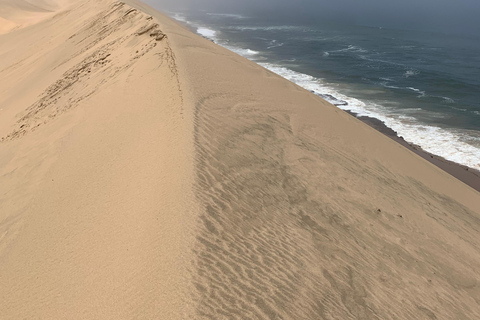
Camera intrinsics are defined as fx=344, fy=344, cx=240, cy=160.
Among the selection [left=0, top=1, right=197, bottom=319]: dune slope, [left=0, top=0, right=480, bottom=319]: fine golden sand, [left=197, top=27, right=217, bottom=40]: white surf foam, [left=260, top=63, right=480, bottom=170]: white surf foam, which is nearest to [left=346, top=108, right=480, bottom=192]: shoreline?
[left=260, top=63, right=480, bottom=170]: white surf foam

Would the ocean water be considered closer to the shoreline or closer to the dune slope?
the shoreline

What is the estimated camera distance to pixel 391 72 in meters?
26.7

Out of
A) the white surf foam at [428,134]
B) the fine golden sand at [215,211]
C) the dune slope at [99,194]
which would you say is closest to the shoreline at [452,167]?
the white surf foam at [428,134]

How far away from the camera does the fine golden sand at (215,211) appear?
4.07 metres

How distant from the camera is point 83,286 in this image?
4.19m

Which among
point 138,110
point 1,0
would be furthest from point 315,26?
point 138,110

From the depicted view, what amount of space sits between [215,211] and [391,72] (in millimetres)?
26059

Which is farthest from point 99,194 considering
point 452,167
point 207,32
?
point 207,32

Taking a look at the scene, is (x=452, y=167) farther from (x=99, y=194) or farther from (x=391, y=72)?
(x=391, y=72)

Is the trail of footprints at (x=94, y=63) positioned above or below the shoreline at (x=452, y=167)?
above

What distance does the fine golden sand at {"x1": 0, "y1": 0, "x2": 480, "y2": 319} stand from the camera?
4.07 m

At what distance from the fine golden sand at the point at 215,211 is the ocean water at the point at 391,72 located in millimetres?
7490

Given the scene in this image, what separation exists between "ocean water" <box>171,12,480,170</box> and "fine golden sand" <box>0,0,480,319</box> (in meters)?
7.49

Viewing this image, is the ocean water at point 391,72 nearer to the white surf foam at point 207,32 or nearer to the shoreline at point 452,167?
the white surf foam at point 207,32
